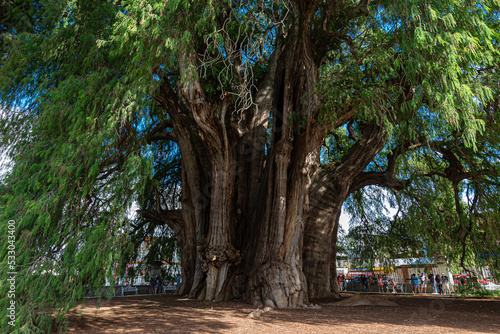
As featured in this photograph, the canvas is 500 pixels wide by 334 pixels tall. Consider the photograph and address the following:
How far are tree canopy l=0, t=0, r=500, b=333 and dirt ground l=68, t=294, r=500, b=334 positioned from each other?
0.79 meters

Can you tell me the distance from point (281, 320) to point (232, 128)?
4.67m

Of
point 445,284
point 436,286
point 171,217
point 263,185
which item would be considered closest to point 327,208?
point 263,185

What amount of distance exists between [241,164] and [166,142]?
363cm

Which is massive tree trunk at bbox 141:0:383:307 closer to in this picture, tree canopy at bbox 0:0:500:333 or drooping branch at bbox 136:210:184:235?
tree canopy at bbox 0:0:500:333

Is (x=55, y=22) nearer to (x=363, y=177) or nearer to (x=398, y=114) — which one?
(x=398, y=114)

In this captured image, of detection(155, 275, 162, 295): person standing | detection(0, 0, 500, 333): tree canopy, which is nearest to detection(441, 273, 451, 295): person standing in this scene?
detection(0, 0, 500, 333): tree canopy

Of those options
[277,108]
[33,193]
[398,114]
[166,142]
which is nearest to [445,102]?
[398,114]

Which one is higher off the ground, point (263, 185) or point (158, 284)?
point (263, 185)

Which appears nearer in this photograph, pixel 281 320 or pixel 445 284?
pixel 281 320

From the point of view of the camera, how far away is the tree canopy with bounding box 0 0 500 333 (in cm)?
391

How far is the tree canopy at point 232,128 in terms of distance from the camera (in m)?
3.91

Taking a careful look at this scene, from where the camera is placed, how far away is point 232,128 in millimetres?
7656

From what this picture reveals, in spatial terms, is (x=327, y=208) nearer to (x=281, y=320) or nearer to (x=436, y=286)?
(x=281, y=320)

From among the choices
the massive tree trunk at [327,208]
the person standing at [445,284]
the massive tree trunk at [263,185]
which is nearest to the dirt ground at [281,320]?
the massive tree trunk at [263,185]
